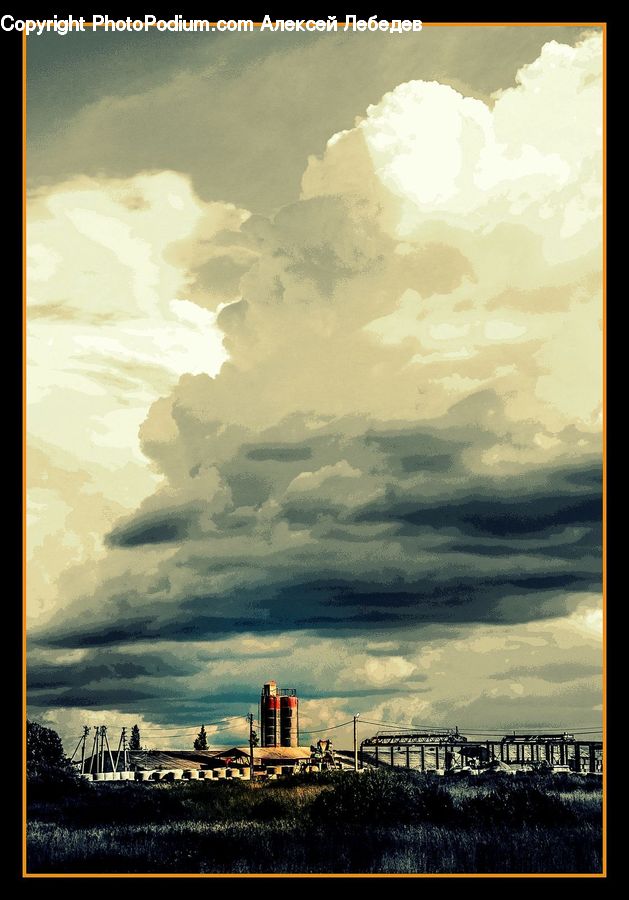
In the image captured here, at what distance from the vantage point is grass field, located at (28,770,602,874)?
814 inches

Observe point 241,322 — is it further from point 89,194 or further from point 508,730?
point 508,730

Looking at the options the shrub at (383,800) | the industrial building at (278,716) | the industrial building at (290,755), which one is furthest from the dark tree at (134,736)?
the shrub at (383,800)

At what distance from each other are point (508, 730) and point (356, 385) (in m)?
6.39

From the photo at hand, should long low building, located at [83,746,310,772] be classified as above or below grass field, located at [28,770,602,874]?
above

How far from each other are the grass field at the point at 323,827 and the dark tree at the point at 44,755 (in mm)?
293

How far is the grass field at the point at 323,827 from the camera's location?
2067cm

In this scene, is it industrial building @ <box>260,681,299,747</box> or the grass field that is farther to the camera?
industrial building @ <box>260,681,299,747</box>

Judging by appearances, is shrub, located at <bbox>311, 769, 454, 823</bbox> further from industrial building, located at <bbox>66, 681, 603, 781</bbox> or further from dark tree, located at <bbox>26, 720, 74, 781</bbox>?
dark tree, located at <bbox>26, 720, 74, 781</bbox>

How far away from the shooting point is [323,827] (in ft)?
69.1

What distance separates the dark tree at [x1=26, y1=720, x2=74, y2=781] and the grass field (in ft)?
0.96

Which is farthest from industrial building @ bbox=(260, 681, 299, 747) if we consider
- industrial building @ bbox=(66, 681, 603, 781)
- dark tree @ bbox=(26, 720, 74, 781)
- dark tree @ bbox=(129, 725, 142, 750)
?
dark tree @ bbox=(26, 720, 74, 781)

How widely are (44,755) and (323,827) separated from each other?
4.78m

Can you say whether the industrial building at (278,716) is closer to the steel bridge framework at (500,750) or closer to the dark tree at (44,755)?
the steel bridge framework at (500,750)

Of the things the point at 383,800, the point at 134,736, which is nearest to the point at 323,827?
the point at 383,800
